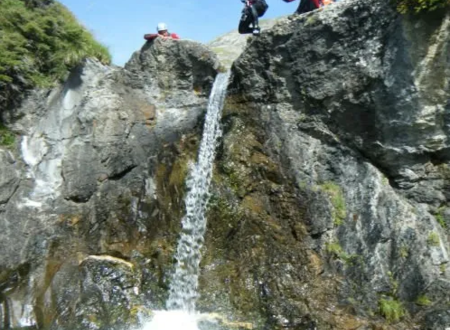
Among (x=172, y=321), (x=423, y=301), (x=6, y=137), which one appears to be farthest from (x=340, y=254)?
(x=6, y=137)

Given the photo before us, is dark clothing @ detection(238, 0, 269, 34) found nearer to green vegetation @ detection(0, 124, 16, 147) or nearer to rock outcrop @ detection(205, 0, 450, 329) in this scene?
rock outcrop @ detection(205, 0, 450, 329)

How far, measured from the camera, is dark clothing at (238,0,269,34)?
41.1ft

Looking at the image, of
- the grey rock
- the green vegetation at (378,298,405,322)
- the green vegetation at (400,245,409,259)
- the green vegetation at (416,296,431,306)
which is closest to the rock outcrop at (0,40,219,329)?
the grey rock

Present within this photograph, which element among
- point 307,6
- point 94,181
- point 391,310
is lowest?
point 391,310

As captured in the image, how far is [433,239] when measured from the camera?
30.0ft

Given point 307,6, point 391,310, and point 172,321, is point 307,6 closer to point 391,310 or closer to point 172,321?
point 391,310

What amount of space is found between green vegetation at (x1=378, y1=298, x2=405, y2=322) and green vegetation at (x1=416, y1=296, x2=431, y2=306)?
12.4 inches

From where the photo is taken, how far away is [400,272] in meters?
9.04

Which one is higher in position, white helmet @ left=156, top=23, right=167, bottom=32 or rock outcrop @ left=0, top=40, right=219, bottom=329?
white helmet @ left=156, top=23, right=167, bottom=32

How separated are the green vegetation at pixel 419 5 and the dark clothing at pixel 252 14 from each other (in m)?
4.05

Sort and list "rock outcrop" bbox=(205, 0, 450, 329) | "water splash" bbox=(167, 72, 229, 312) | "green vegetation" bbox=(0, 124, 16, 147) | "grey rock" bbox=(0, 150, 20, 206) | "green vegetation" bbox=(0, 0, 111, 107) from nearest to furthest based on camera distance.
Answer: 1. "rock outcrop" bbox=(205, 0, 450, 329)
2. "water splash" bbox=(167, 72, 229, 312)
3. "grey rock" bbox=(0, 150, 20, 206)
4. "green vegetation" bbox=(0, 124, 16, 147)
5. "green vegetation" bbox=(0, 0, 111, 107)

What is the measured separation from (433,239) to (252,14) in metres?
7.21

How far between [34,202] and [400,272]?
26.3 ft

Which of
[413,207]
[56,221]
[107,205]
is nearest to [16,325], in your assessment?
[56,221]
